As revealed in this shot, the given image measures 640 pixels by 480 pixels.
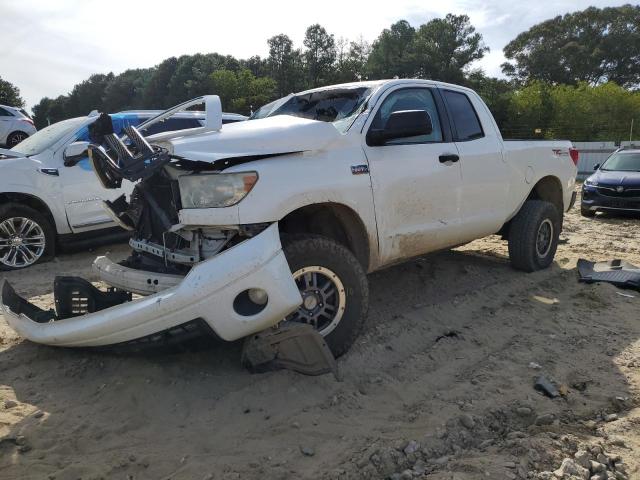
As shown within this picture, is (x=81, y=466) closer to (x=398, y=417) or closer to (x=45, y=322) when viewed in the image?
(x=45, y=322)

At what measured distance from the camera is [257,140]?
325 cm

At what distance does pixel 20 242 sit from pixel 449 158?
16.6 feet

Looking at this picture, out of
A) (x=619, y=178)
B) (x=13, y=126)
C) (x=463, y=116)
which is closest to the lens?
(x=463, y=116)

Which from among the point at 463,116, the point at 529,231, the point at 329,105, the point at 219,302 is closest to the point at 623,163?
the point at 529,231

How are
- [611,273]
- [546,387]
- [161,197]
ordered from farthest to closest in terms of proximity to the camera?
[611,273] < [161,197] < [546,387]

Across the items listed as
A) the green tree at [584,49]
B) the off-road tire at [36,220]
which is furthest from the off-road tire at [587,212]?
the green tree at [584,49]

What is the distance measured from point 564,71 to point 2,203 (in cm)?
6722

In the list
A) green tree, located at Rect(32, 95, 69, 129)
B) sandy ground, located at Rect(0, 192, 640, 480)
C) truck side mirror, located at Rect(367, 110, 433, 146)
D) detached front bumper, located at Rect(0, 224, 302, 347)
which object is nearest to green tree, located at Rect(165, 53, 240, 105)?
green tree, located at Rect(32, 95, 69, 129)

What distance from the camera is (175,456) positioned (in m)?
2.51

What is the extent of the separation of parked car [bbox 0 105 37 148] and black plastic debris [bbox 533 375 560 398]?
1637cm

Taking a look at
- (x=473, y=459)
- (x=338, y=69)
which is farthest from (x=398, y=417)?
(x=338, y=69)

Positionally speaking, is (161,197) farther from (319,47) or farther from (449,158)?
(319,47)

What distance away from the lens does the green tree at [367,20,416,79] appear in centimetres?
5428

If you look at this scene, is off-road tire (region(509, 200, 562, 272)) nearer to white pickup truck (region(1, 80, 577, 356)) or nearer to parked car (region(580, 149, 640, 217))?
white pickup truck (region(1, 80, 577, 356))
